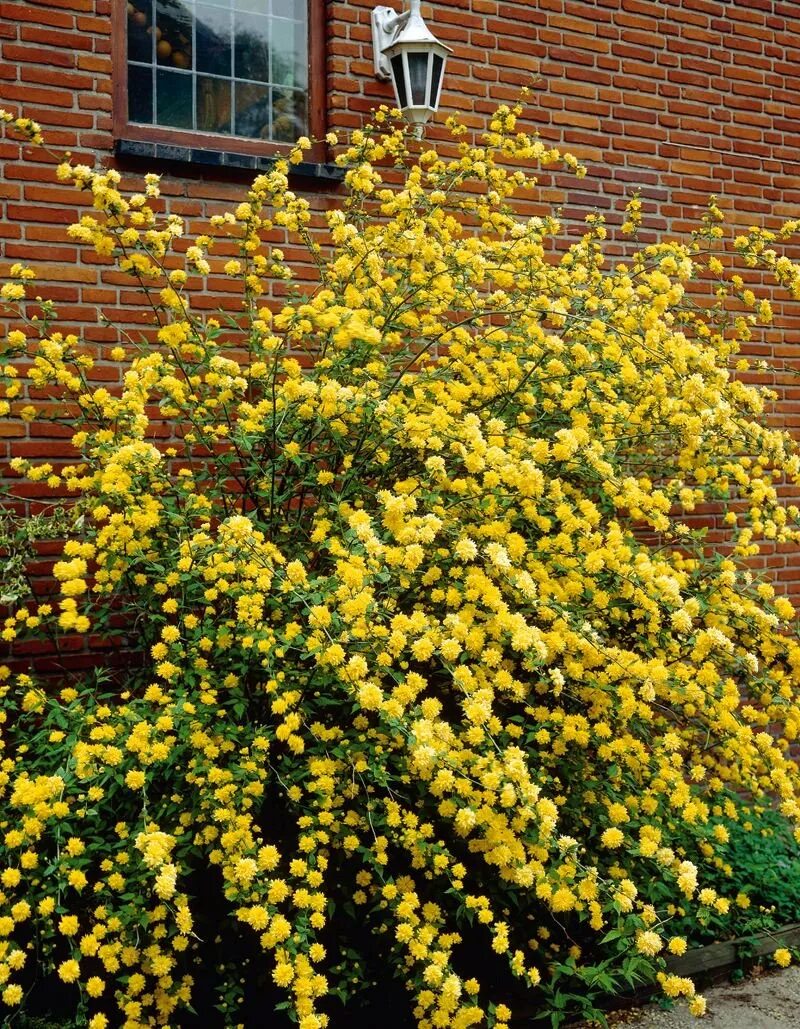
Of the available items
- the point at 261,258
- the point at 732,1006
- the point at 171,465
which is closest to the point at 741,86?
the point at 261,258

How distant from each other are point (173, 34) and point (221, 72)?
240 millimetres

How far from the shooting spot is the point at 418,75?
439 centimetres

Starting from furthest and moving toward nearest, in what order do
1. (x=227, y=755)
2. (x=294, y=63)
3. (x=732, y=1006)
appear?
(x=294, y=63), (x=732, y=1006), (x=227, y=755)

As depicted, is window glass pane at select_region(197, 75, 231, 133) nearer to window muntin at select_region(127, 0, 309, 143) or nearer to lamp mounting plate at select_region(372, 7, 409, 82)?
window muntin at select_region(127, 0, 309, 143)

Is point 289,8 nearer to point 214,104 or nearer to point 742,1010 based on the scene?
point 214,104

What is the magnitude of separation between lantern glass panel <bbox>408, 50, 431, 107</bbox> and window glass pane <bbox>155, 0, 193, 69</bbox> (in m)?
0.94

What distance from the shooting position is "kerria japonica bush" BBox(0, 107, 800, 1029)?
2629mm

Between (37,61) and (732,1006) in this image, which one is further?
(37,61)

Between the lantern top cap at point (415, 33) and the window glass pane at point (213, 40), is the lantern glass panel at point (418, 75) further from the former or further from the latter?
the window glass pane at point (213, 40)

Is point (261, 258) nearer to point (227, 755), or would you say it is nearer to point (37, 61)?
point (37, 61)

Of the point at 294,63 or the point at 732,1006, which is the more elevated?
the point at 294,63

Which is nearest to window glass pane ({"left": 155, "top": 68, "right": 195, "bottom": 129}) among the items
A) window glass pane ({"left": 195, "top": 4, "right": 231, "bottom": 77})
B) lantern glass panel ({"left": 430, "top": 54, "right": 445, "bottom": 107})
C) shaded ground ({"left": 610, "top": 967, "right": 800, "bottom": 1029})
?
window glass pane ({"left": 195, "top": 4, "right": 231, "bottom": 77})

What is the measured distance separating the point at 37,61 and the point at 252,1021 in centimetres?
348

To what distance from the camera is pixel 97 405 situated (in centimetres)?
334
